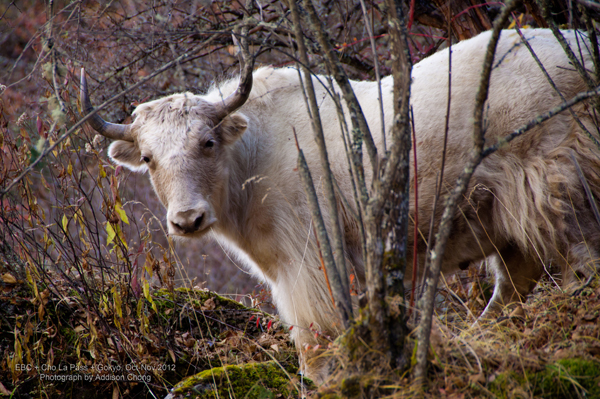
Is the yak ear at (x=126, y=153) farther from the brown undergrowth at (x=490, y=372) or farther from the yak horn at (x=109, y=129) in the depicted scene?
the brown undergrowth at (x=490, y=372)

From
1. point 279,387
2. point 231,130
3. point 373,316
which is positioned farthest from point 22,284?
point 373,316

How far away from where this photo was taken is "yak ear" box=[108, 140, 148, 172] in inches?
151

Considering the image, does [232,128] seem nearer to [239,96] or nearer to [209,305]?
[239,96]

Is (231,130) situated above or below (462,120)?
above

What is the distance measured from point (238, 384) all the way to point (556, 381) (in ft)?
5.37

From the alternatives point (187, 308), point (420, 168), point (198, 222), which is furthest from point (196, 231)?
point (420, 168)

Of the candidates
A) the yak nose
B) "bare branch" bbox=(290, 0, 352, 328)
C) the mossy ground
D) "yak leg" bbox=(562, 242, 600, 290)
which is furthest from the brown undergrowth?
the yak nose

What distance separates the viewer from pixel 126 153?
Result: 153 inches

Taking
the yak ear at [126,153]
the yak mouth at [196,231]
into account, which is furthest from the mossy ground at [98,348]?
the yak ear at [126,153]

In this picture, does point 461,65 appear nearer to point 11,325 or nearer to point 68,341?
point 68,341

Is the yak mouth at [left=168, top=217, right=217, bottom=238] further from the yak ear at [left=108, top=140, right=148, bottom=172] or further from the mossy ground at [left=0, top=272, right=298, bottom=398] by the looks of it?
the yak ear at [left=108, top=140, right=148, bottom=172]

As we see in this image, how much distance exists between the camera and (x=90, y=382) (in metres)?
3.04

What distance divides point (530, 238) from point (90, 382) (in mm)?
3231

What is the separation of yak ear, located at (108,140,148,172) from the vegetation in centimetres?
20
